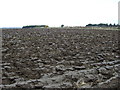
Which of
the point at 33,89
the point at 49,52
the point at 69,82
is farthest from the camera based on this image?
the point at 49,52

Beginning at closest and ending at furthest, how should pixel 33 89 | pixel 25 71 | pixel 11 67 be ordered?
pixel 33 89
pixel 25 71
pixel 11 67

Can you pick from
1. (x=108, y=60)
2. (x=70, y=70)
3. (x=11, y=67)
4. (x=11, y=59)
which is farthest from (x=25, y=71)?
(x=108, y=60)

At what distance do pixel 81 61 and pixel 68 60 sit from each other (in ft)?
2.56

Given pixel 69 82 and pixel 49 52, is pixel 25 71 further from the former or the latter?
pixel 49 52

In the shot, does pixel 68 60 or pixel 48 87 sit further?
pixel 68 60

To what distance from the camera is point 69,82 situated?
31.2 feet

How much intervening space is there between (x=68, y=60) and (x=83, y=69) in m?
2.27

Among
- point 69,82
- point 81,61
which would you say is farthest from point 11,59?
point 69,82

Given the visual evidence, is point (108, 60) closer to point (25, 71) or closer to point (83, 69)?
point (83, 69)

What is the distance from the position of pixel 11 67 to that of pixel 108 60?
553 cm

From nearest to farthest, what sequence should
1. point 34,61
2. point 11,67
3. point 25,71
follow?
point 25,71
point 11,67
point 34,61

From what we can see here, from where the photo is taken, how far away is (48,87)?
9039 mm

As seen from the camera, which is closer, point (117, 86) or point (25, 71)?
point (117, 86)

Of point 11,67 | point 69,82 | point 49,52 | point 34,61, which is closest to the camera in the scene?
point 69,82
